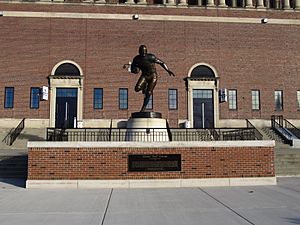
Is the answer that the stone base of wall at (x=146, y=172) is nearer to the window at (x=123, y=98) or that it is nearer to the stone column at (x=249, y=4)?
the window at (x=123, y=98)

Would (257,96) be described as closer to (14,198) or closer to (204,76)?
(204,76)

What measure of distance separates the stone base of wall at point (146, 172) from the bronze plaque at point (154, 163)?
0.11m

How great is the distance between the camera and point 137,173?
42.7 feet

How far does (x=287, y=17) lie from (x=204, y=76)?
9.93m

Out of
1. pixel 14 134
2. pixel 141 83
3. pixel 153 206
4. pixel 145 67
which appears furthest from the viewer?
pixel 14 134

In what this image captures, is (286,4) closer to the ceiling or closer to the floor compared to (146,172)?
closer to the ceiling

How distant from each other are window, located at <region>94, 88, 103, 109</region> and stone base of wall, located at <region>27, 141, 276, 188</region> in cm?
1782

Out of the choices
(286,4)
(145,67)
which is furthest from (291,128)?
(145,67)

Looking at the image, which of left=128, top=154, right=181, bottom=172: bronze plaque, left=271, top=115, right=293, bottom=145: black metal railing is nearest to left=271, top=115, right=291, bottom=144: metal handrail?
left=271, top=115, right=293, bottom=145: black metal railing

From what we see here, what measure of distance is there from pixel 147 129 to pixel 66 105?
18.1m

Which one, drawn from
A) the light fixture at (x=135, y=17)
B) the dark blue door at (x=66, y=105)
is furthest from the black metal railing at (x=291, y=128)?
the dark blue door at (x=66, y=105)

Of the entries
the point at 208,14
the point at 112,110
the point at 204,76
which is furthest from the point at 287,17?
the point at 112,110

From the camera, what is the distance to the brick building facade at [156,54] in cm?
3058

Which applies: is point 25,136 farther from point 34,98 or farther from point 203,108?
point 203,108
